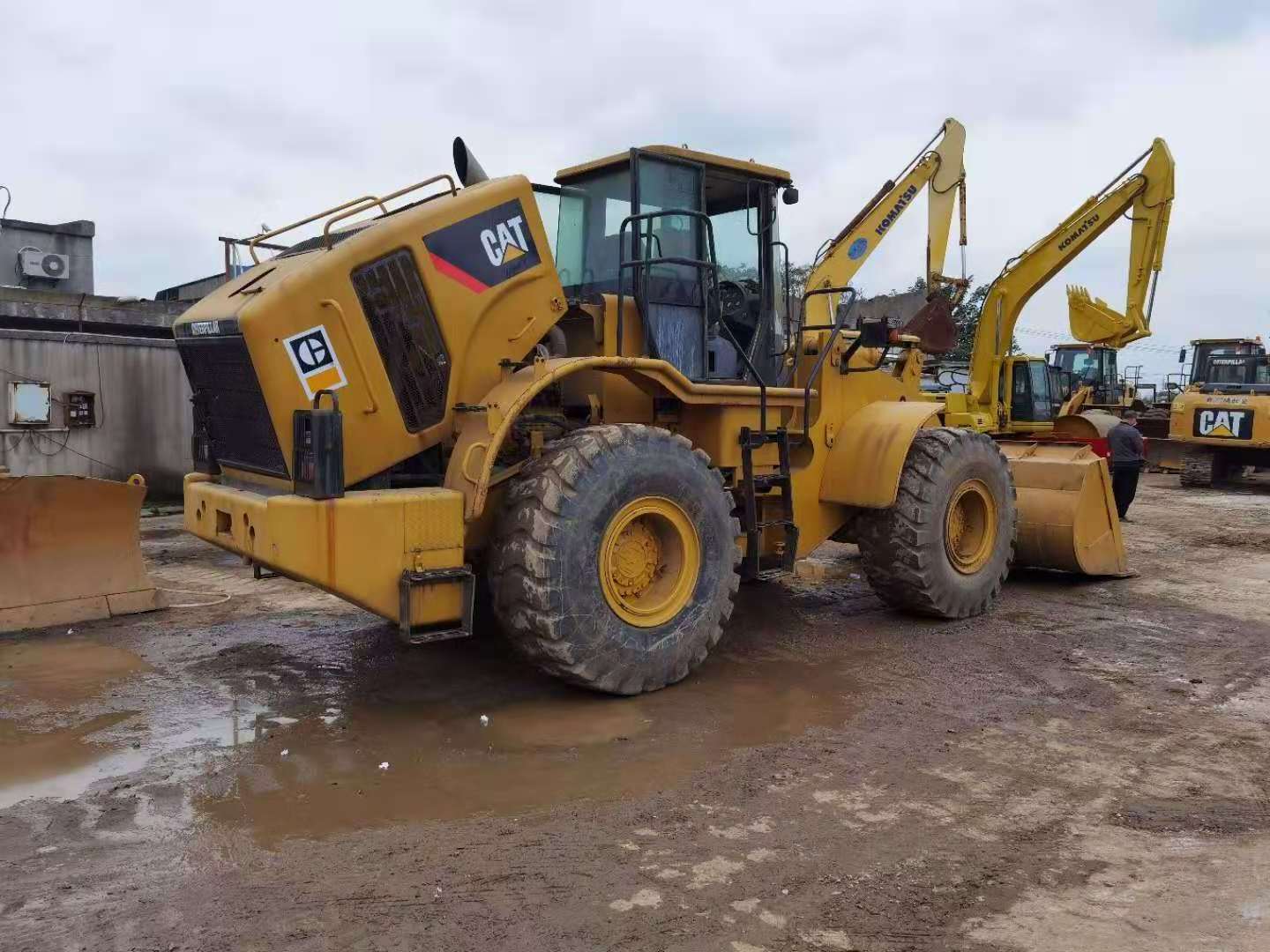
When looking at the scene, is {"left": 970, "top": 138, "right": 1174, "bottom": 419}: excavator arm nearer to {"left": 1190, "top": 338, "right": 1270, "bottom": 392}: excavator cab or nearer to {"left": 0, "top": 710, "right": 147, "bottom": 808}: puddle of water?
{"left": 1190, "top": 338, "right": 1270, "bottom": 392}: excavator cab

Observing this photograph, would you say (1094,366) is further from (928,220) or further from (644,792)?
(644,792)

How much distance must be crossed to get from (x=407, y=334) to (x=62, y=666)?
2913 millimetres

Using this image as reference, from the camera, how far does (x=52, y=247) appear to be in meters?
15.9

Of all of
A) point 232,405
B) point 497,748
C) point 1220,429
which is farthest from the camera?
point 1220,429

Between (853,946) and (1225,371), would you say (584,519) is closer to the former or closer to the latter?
(853,946)

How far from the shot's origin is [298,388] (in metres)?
4.67

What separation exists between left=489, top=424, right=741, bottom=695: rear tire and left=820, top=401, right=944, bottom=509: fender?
1.35 m

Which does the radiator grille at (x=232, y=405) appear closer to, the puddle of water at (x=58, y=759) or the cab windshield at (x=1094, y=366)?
the puddle of water at (x=58, y=759)

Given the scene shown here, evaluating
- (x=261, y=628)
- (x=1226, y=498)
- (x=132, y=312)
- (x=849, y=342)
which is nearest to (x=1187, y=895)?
(x=849, y=342)

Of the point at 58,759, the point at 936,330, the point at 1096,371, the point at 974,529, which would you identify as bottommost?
the point at 58,759

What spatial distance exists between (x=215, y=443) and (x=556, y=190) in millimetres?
2410

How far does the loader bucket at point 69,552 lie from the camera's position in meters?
6.63

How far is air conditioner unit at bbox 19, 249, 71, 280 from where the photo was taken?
14828mm

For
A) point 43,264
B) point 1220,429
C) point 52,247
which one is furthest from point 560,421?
point 1220,429
